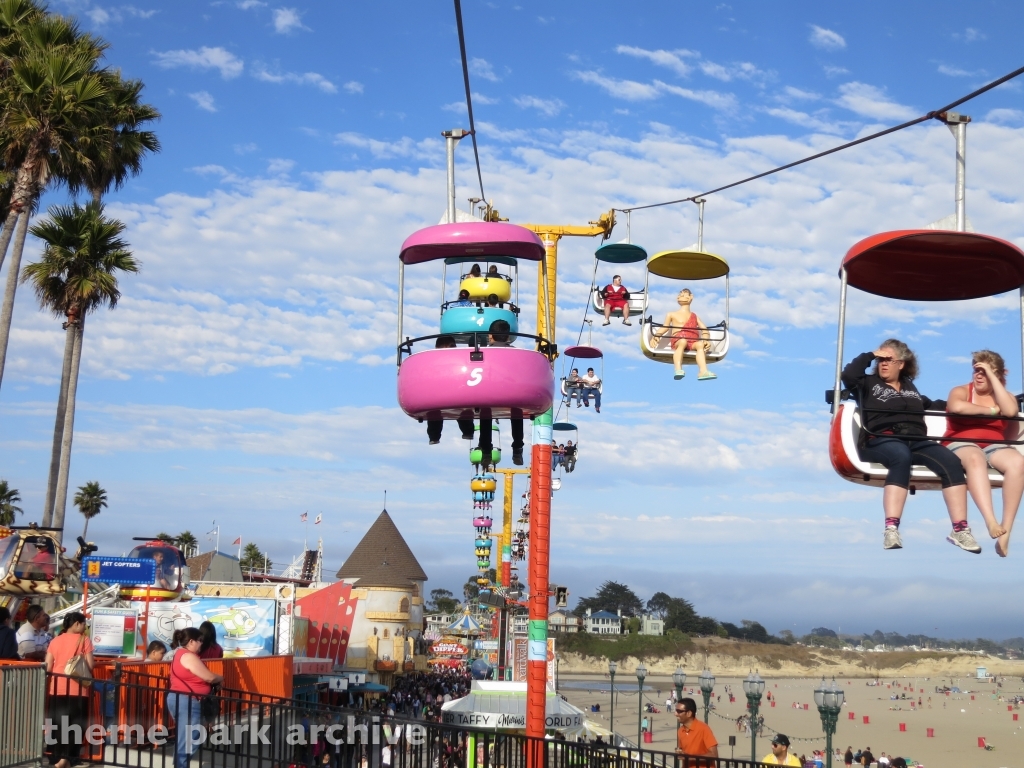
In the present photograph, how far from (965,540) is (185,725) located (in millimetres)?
7551

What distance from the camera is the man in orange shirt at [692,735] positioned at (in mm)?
9805

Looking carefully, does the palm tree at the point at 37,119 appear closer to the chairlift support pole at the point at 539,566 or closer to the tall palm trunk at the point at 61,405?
the tall palm trunk at the point at 61,405

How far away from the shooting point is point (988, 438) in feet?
23.5

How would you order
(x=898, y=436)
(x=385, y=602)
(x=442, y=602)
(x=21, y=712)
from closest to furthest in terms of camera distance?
(x=898, y=436) < (x=21, y=712) < (x=385, y=602) < (x=442, y=602)

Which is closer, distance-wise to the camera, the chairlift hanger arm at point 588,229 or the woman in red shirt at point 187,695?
the woman in red shirt at point 187,695

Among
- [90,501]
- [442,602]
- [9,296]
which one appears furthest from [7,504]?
[442,602]

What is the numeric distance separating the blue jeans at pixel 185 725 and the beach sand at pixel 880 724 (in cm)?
2494

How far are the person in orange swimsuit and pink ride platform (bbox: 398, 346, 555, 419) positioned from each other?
6469 millimetres

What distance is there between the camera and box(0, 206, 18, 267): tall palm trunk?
23.7 m

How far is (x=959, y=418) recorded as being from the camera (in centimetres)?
730

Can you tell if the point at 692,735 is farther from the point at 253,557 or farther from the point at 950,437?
the point at 253,557

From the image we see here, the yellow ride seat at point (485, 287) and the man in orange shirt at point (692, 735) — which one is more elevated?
the yellow ride seat at point (485, 287)

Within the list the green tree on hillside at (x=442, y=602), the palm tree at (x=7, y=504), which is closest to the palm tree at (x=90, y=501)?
the palm tree at (x=7, y=504)

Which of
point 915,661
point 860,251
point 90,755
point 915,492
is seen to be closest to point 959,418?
point 915,492
